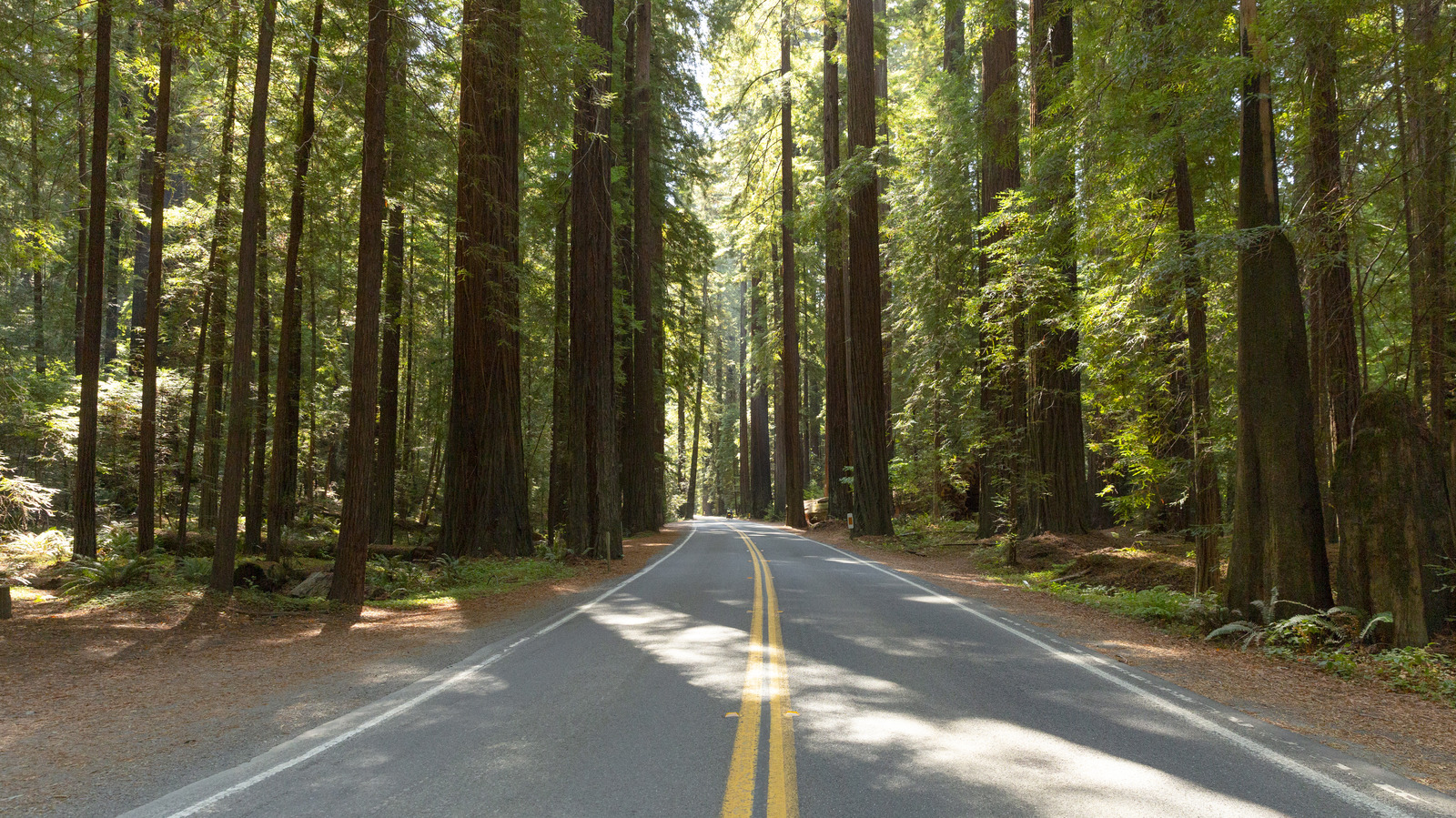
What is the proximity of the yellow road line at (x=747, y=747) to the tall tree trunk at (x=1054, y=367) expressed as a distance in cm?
984

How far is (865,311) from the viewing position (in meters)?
23.1

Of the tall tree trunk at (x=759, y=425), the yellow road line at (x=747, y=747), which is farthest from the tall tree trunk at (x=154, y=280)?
the tall tree trunk at (x=759, y=425)

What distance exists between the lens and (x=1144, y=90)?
9.62 m

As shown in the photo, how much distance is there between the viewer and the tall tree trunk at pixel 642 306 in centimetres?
2300

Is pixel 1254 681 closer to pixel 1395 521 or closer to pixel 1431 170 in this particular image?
pixel 1395 521

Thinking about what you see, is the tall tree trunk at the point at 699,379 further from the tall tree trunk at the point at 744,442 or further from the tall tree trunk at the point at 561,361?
the tall tree trunk at the point at 561,361

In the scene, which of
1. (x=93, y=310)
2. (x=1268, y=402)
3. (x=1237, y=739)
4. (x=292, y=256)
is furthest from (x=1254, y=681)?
(x=93, y=310)

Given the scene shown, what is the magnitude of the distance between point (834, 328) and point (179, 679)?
23059 mm

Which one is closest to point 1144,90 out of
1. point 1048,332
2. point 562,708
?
point 1048,332

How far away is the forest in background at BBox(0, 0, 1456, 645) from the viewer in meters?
8.15

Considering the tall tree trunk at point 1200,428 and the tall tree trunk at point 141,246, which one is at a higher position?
the tall tree trunk at point 141,246

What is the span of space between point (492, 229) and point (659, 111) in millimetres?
12612

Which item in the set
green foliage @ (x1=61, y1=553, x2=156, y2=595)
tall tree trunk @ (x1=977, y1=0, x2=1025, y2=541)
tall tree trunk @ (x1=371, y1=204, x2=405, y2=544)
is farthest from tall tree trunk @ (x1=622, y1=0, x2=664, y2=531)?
green foliage @ (x1=61, y1=553, x2=156, y2=595)

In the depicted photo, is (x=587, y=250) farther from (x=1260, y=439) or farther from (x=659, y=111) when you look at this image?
(x=1260, y=439)
